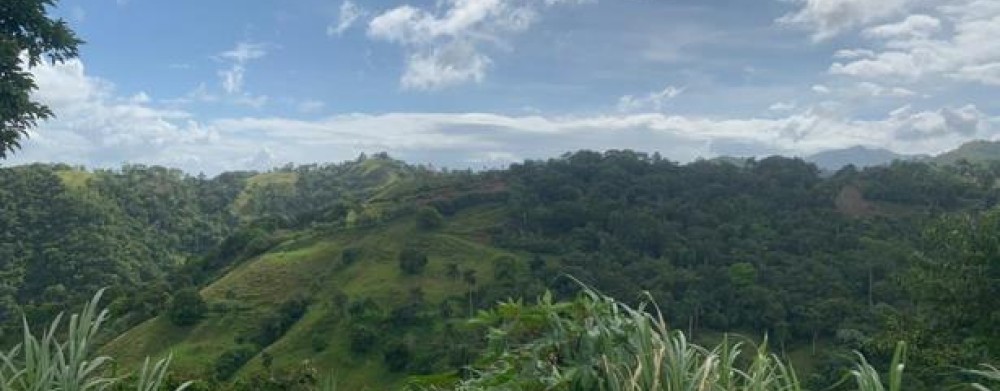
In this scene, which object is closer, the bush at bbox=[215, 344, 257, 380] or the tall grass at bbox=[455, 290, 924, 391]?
the tall grass at bbox=[455, 290, 924, 391]

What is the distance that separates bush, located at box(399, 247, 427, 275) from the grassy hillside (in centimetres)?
74

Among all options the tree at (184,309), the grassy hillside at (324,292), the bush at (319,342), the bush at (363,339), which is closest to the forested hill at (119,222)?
the tree at (184,309)

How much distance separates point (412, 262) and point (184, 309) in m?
20.9

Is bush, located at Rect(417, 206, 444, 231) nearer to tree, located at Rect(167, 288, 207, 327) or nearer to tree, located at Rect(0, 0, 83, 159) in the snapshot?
tree, located at Rect(167, 288, 207, 327)

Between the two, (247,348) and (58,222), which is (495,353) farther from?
(58,222)

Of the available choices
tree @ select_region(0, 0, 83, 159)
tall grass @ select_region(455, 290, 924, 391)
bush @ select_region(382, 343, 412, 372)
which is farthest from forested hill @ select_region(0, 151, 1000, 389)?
tall grass @ select_region(455, 290, 924, 391)

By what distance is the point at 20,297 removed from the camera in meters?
85.8

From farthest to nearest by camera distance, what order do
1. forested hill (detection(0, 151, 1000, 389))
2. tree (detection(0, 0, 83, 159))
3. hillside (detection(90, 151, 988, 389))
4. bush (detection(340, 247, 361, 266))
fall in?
bush (detection(340, 247, 361, 266)) → forested hill (detection(0, 151, 1000, 389)) → hillside (detection(90, 151, 988, 389)) → tree (detection(0, 0, 83, 159))

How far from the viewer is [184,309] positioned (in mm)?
69250

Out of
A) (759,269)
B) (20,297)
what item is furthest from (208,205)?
(759,269)

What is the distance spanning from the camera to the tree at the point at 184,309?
69.3 metres

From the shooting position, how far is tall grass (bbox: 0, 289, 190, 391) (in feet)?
12.8

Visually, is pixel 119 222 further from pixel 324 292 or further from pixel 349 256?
pixel 324 292

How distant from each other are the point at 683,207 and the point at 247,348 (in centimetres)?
5262
